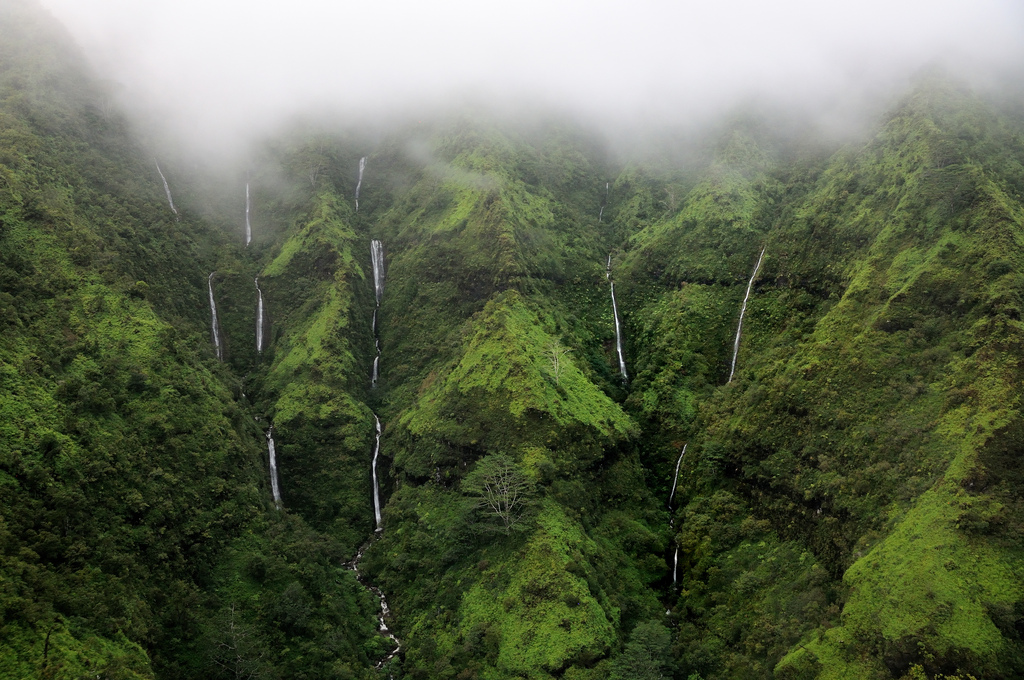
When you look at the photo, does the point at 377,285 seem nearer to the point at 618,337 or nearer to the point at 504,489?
the point at 618,337

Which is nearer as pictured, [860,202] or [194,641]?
[194,641]

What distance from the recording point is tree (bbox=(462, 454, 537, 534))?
5472 cm

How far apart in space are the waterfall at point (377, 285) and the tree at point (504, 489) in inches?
993

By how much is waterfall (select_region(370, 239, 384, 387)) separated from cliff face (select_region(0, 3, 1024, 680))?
0.72 m

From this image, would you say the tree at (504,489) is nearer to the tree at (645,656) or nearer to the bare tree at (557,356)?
the bare tree at (557,356)

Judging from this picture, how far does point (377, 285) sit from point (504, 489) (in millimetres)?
42972

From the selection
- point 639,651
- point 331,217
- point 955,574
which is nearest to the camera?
point 955,574

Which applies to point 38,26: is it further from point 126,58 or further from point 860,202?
point 860,202

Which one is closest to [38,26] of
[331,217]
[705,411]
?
[331,217]

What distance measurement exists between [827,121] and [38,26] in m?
124

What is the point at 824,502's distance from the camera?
1905 inches

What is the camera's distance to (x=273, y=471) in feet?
215

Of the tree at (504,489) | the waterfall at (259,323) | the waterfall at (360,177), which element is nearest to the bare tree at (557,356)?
the tree at (504,489)

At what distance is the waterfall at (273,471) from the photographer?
63938 millimetres
